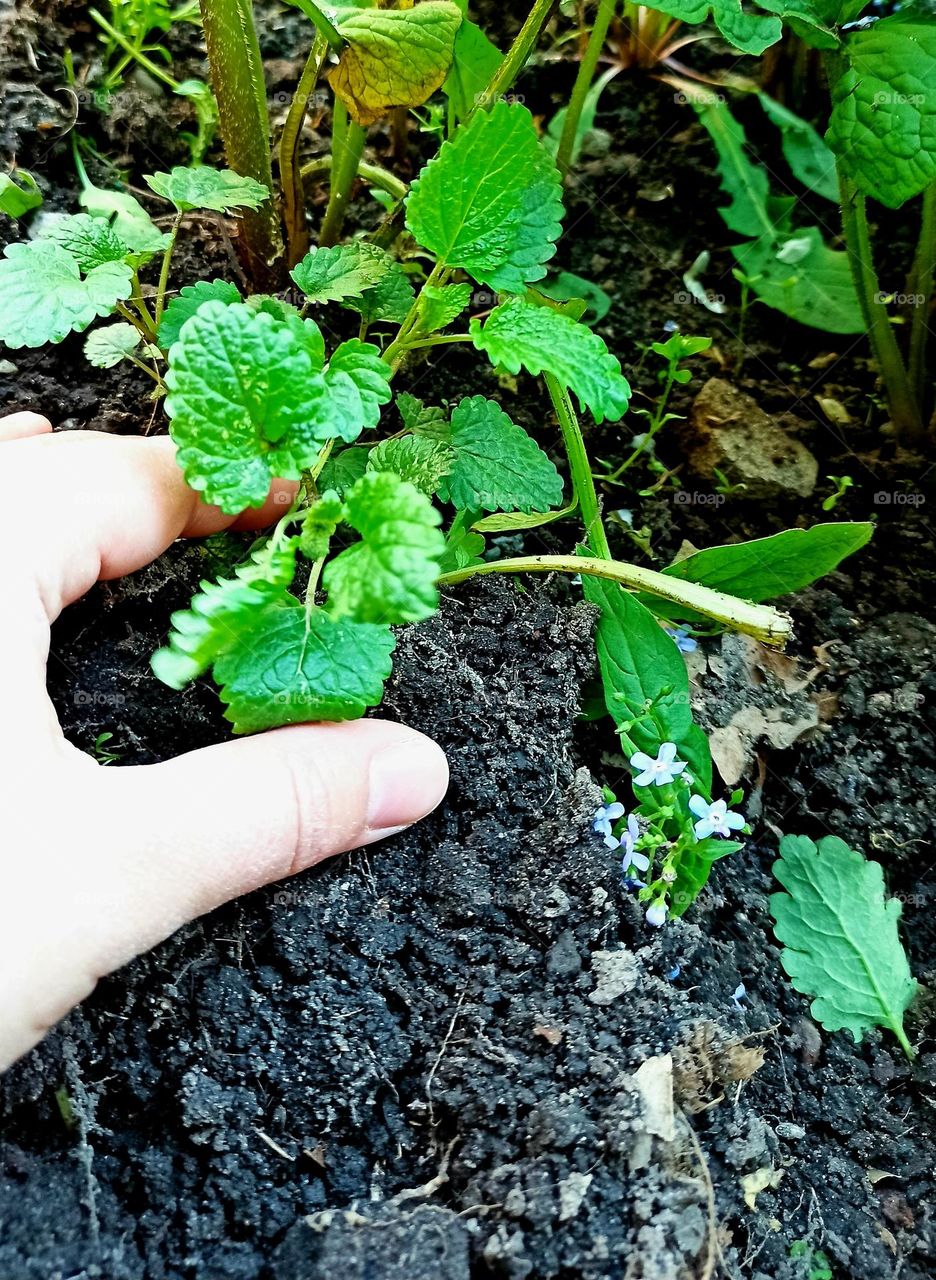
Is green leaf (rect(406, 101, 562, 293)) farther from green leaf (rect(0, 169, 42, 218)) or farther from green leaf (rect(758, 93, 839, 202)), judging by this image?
green leaf (rect(758, 93, 839, 202))

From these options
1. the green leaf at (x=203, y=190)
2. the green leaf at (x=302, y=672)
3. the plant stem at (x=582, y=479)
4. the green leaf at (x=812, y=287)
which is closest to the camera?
the green leaf at (x=302, y=672)

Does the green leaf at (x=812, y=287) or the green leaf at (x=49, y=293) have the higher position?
the green leaf at (x=49, y=293)

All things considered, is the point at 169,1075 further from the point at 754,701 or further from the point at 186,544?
the point at 754,701

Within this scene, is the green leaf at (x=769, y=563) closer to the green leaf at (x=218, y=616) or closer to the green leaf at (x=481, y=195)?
the green leaf at (x=481, y=195)

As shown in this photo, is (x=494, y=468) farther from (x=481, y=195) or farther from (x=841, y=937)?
(x=841, y=937)

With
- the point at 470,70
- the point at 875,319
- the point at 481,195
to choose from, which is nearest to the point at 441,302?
the point at 481,195

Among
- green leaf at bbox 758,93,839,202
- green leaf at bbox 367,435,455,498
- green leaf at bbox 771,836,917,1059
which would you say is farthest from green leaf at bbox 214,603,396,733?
green leaf at bbox 758,93,839,202

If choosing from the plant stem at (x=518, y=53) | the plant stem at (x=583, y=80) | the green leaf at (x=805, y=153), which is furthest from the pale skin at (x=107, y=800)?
the green leaf at (x=805, y=153)
